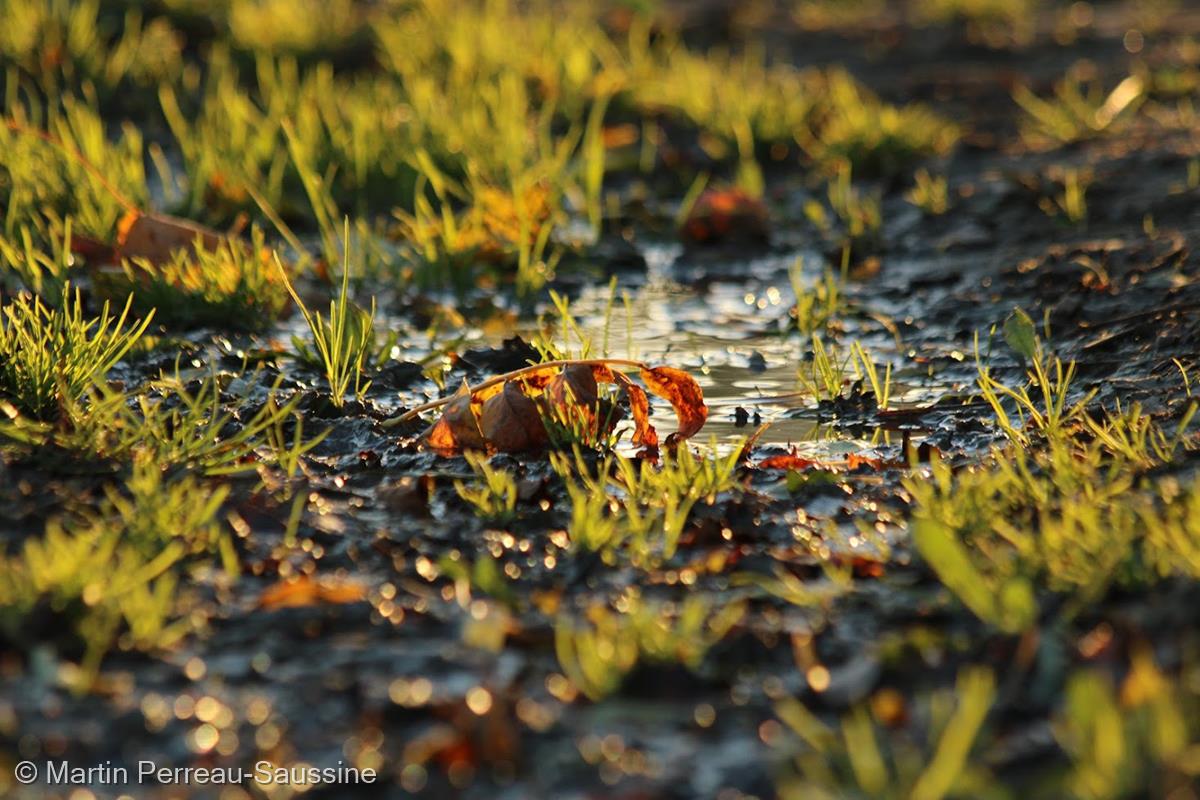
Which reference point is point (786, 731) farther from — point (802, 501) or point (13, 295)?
point (13, 295)

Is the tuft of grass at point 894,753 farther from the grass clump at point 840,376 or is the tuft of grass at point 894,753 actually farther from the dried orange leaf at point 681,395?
the grass clump at point 840,376

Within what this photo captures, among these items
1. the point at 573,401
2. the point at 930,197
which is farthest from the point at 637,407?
the point at 930,197

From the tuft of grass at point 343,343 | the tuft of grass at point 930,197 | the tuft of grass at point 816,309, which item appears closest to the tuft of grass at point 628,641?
the tuft of grass at point 343,343

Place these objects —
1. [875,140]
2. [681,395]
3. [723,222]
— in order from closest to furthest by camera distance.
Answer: [681,395] → [723,222] → [875,140]

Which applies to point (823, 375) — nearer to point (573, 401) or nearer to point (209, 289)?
point (573, 401)

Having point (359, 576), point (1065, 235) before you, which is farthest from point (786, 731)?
point (1065, 235)
